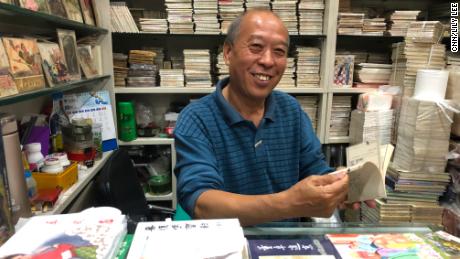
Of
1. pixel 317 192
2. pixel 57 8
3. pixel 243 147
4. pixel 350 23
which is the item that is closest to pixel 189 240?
pixel 317 192

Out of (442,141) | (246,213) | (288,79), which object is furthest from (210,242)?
(288,79)

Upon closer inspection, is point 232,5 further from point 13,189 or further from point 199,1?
point 13,189

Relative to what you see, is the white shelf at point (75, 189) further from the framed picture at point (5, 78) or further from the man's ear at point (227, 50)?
the man's ear at point (227, 50)

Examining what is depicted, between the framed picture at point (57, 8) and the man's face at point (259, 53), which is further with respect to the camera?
the framed picture at point (57, 8)

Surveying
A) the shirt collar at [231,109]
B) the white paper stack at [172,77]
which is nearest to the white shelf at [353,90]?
the white paper stack at [172,77]

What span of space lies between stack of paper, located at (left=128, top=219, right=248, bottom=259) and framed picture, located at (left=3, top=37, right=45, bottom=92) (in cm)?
86

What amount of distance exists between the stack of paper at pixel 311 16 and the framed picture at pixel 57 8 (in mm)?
1590

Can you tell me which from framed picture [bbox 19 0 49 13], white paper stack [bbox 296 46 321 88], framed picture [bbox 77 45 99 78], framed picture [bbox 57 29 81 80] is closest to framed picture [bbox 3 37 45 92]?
framed picture [bbox 19 0 49 13]

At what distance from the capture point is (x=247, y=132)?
1272mm

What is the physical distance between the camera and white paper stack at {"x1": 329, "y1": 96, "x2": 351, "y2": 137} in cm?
260

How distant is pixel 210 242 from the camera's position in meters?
0.60

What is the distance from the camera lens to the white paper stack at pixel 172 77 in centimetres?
243

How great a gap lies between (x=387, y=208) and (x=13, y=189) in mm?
2050

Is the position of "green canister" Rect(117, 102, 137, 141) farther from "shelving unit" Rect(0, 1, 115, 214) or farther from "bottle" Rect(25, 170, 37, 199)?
"bottle" Rect(25, 170, 37, 199)
